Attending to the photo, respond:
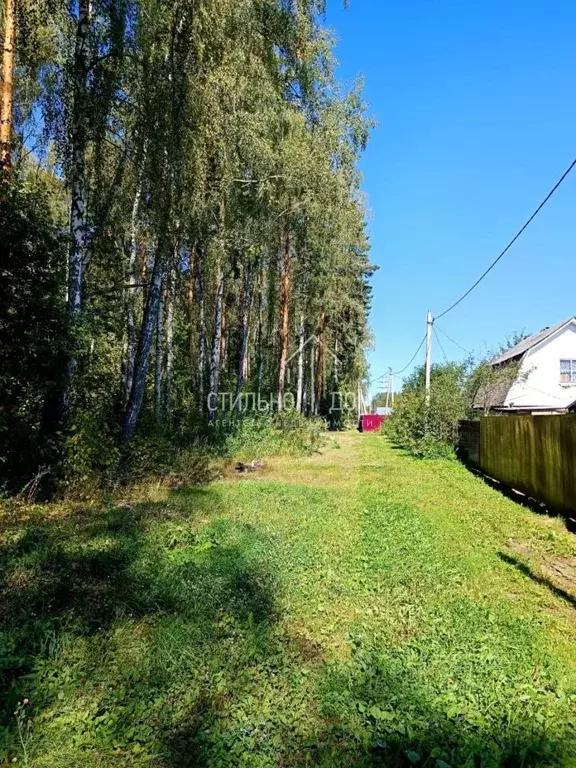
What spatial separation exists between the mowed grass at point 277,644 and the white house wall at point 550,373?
54.6 feet

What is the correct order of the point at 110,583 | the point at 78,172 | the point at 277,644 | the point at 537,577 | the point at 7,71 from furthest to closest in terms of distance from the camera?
the point at 7,71
the point at 78,172
the point at 537,577
the point at 110,583
the point at 277,644

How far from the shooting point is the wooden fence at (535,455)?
667cm

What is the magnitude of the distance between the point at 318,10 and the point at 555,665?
1353 cm

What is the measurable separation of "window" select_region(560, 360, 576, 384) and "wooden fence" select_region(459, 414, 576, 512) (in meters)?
12.5

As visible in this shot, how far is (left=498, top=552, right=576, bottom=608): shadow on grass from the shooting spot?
4.32 meters

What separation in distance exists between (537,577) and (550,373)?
18.8 m

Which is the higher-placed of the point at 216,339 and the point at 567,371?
the point at 567,371

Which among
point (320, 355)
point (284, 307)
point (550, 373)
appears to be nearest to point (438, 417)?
point (284, 307)

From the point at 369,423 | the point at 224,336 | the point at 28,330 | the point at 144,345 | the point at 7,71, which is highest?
the point at 7,71

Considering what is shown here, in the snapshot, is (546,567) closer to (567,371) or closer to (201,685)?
(201,685)

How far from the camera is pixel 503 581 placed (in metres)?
4.55

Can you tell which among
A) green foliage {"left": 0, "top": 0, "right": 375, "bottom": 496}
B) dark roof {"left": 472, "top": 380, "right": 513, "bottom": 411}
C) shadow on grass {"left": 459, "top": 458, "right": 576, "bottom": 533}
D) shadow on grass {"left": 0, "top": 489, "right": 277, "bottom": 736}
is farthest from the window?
shadow on grass {"left": 0, "top": 489, "right": 277, "bottom": 736}

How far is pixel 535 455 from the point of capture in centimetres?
780

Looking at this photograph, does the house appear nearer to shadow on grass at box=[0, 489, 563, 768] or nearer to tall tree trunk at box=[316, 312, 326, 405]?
tall tree trunk at box=[316, 312, 326, 405]
